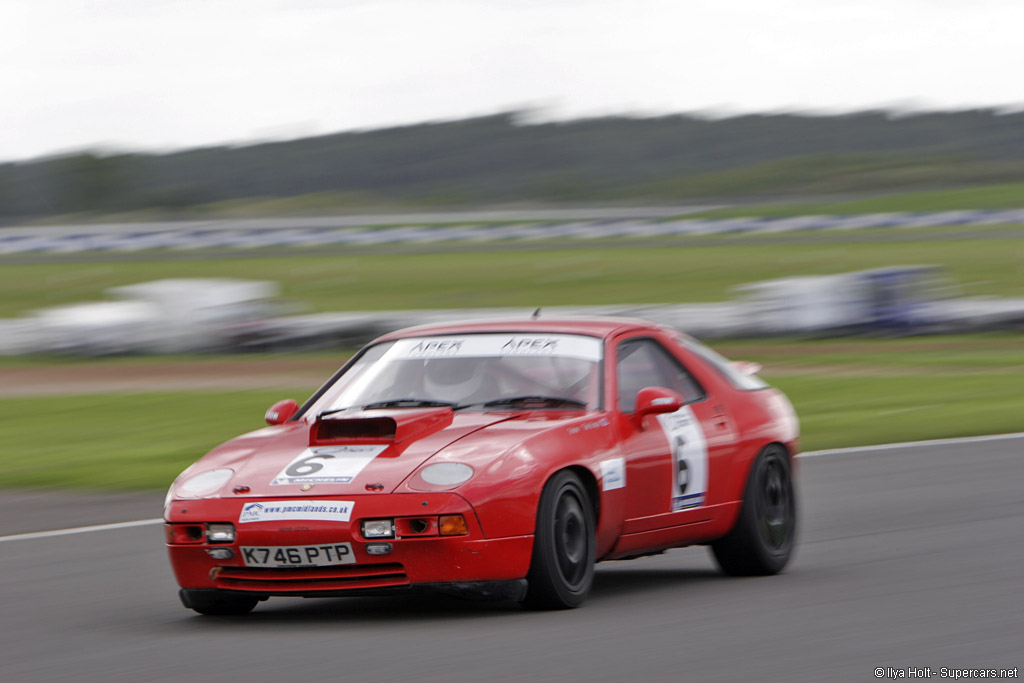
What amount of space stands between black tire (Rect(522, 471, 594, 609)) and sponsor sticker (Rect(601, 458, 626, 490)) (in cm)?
9

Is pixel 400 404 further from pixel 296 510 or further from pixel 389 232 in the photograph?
pixel 389 232

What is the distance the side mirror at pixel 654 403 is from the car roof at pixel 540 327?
42 cm

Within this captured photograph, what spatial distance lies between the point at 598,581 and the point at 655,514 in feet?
2.33

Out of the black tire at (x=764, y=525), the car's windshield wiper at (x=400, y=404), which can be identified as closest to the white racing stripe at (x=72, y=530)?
the car's windshield wiper at (x=400, y=404)

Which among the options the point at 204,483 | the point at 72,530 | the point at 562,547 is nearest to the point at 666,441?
the point at 562,547

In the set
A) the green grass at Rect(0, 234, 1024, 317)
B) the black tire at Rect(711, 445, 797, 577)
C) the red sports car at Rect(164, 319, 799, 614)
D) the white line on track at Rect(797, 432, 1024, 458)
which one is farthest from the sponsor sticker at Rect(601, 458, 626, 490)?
the green grass at Rect(0, 234, 1024, 317)

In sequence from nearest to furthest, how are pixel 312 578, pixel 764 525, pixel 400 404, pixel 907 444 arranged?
pixel 312 578, pixel 400 404, pixel 764 525, pixel 907 444

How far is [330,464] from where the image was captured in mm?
6062

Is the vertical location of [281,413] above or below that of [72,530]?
above

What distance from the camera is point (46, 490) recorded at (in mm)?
12102

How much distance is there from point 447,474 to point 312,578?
622 millimetres

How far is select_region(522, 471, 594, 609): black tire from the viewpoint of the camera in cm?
592

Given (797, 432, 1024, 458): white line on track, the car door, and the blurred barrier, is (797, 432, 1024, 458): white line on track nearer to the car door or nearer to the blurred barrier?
the car door

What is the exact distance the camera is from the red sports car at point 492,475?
19.1 feet
